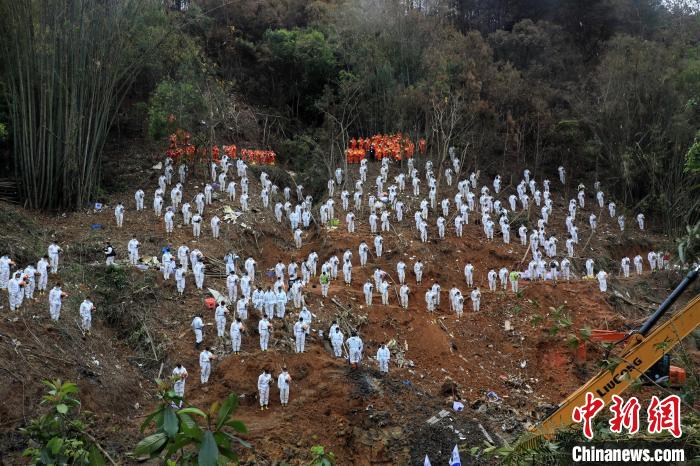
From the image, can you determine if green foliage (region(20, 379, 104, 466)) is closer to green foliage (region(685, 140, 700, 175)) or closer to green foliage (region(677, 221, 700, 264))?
green foliage (region(677, 221, 700, 264))

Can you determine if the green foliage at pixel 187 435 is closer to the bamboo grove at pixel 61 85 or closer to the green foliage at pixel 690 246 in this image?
the green foliage at pixel 690 246

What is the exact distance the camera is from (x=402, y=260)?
1888cm

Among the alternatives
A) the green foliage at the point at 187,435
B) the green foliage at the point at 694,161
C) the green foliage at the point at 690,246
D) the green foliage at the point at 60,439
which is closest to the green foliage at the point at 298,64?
the green foliage at the point at 694,161

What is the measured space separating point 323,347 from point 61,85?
11.2 meters

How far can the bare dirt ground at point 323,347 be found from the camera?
36.8 ft

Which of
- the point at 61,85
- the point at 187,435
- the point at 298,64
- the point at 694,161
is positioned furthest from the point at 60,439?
the point at 298,64

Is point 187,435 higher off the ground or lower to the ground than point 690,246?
lower

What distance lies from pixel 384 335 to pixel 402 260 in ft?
13.3

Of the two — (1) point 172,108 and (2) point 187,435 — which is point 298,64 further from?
(2) point 187,435

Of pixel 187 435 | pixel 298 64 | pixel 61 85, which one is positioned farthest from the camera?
pixel 298 64

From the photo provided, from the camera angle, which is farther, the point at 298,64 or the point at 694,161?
the point at 298,64

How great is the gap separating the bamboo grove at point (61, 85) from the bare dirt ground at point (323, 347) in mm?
1133

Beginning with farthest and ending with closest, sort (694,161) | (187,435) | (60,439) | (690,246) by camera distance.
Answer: (694,161) < (690,246) < (60,439) < (187,435)

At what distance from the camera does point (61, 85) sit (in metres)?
19.0
